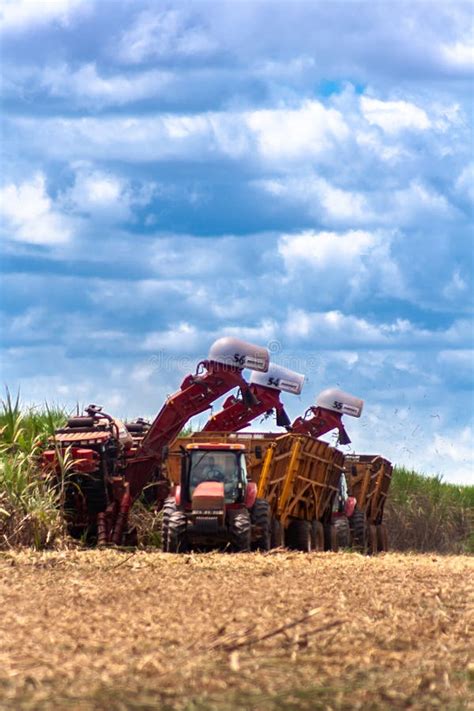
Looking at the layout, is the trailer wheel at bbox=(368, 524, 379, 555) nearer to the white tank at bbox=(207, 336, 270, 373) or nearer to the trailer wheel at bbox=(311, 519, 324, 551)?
the trailer wheel at bbox=(311, 519, 324, 551)

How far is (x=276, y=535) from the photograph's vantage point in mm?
20656

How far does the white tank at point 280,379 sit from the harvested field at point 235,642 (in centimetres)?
1272

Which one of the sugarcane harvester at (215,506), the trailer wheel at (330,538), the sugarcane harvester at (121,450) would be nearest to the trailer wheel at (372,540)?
the trailer wheel at (330,538)

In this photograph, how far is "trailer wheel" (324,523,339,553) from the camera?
78.7ft

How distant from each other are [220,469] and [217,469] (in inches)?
2.0

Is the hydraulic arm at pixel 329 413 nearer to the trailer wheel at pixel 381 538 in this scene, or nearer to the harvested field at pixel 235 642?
the trailer wheel at pixel 381 538

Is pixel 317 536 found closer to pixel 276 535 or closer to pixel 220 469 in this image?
pixel 276 535

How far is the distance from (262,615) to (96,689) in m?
2.67

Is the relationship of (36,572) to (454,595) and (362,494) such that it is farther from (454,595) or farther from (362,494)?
(362,494)

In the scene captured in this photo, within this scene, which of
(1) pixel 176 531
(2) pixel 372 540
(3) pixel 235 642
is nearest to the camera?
(3) pixel 235 642

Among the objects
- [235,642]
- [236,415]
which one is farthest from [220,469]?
[235,642]

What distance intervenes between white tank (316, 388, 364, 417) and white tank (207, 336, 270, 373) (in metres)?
6.21

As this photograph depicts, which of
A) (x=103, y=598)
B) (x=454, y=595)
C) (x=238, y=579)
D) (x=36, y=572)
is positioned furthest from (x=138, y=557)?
(x=454, y=595)

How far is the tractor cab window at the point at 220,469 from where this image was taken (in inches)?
762
